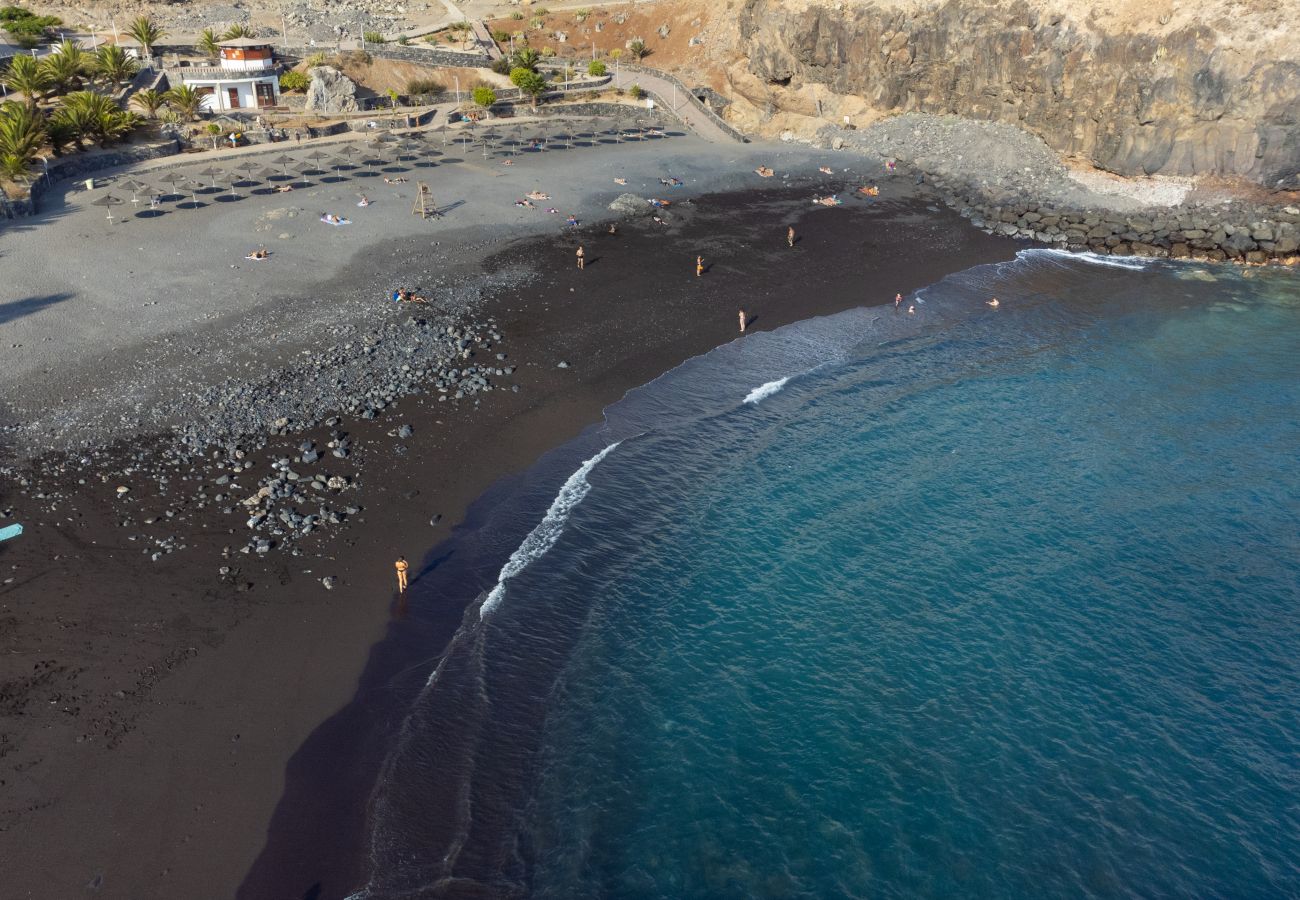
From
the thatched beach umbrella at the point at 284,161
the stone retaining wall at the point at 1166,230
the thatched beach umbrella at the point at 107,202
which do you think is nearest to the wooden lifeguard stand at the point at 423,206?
the thatched beach umbrella at the point at 284,161

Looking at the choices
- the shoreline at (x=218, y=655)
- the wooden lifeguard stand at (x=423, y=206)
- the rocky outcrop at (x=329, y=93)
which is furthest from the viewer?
the rocky outcrop at (x=329, y=93)

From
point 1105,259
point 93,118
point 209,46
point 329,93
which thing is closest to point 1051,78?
point 1105,259

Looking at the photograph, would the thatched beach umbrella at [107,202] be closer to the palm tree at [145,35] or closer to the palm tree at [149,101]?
the palm tree at [149,101]

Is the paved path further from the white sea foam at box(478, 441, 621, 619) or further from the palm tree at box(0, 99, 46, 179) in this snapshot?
the white sea foam at box(478, 441, 621, 619)

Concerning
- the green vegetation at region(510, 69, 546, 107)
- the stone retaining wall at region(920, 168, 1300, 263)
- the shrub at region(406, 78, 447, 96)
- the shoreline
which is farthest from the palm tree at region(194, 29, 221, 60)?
the stone retaining wall at region(920, 168, 1300, 263)

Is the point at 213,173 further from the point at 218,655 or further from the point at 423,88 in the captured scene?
the point at 218,655

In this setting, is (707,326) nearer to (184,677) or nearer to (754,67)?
(184,677)
